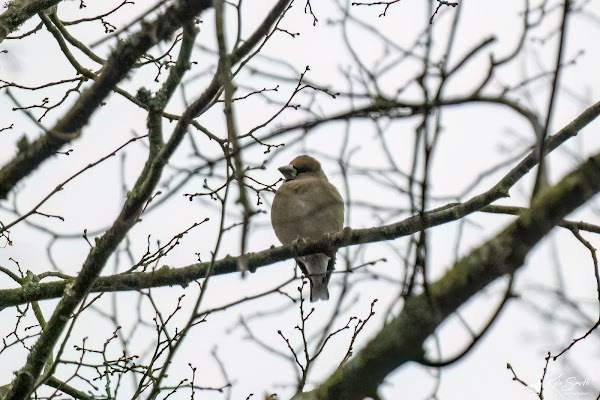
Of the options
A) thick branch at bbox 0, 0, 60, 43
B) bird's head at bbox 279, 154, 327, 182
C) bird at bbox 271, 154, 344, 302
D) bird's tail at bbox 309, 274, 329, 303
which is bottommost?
bird's tail at bbox 309, 274, 329, 303

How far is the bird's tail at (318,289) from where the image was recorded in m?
7.54

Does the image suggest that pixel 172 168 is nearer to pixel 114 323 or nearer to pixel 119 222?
pixel 119 222

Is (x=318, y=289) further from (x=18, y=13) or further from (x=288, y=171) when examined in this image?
(x=18, y=13)

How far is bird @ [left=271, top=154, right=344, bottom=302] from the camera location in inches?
281

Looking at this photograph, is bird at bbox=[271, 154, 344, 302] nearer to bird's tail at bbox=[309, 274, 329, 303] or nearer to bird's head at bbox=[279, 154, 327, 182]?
bird's tail at bbox=[309, 274, 329, 303]

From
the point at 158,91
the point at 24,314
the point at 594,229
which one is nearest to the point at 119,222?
the point at 158,91

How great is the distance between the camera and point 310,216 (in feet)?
23.0

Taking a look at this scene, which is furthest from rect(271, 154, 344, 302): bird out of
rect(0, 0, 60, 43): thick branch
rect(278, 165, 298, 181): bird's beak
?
rect(0, 0, 60, 43): thick branch

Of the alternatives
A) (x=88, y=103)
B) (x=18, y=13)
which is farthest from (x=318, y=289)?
(x=88, y=103)

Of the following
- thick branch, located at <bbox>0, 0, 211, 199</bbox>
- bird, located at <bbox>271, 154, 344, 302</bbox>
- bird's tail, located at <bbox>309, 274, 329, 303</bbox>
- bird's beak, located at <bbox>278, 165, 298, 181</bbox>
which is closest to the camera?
thick branch, located at <bbox>0, 0, 211, 199</bbox>

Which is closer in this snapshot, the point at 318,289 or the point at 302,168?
the point at 318,289

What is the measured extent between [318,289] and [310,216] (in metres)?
0.95

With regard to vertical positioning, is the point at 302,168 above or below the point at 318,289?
above

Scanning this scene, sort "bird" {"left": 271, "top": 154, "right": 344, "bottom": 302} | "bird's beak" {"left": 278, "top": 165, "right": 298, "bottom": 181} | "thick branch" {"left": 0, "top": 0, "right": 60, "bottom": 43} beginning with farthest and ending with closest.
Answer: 1. "bird's beak" {"left": 278, "top": 165, "right": 298, "bottom": 181}
2. "bird" {"left": 271, "top": 154, "right": 344, "bottom": 302}
3. "thick branch" {"left": 0, "top": 0, "right": 60, "bottom": 43}
